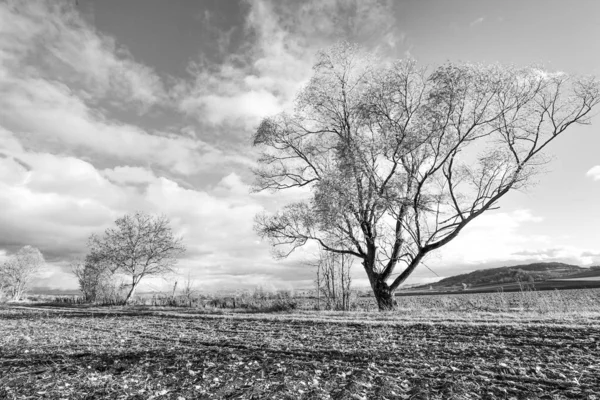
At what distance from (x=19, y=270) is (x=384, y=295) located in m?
77.5

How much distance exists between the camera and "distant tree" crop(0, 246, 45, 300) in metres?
67.9

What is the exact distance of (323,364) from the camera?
7.06 metres

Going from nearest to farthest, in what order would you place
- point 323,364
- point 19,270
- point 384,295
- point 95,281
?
1. point 323,364
2. point 384,295
3. point 95,281
4. point 19,270

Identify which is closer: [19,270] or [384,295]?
[384,295]

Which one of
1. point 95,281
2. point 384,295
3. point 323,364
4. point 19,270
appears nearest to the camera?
point 323,364

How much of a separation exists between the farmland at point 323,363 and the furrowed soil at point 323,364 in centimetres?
2

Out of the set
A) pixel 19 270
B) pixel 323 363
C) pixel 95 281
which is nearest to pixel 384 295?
pixel 323 363

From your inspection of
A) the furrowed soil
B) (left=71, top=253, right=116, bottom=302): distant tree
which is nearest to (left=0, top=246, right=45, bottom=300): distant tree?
(left=71, top=253, right=116, bottom=302): distant tree

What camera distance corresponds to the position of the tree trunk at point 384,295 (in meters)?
19.0

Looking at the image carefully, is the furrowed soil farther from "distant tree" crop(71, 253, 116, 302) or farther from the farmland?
"distant tree" crop(71, 253, 116, 302)

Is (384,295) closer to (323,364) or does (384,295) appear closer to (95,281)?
(323,364)

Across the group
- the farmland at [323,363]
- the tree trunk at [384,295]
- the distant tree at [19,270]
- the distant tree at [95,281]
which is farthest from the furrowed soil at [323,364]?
the distant tree at [19,270]

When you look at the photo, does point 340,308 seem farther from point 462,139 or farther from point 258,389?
point 258,389

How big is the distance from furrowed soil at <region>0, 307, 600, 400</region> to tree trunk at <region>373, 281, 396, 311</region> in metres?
7.98
